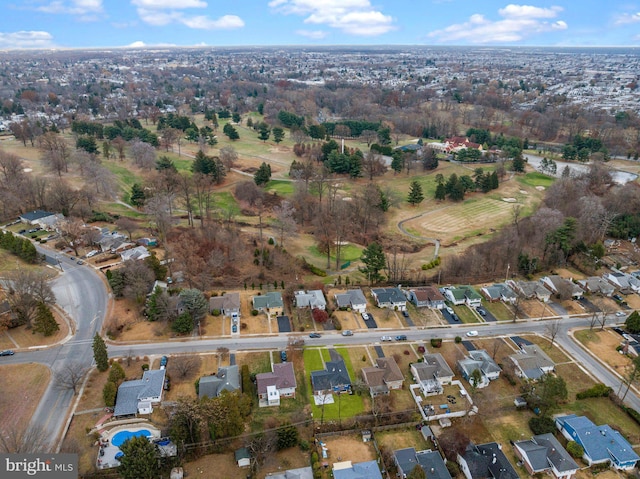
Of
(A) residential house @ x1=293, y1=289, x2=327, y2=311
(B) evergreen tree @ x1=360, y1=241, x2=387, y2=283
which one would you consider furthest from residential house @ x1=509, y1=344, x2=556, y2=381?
(A) residential house @ x1=293, y1=289, x2=327, y2=311

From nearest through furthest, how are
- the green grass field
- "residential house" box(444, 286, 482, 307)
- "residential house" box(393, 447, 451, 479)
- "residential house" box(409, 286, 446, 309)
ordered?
1. "residential house" box(393, 447, 451, 479)
2. "residential house" box(409, 286, 446, 309)
3. "residential house" box(444, 286, 482, 307)
4. the green grass field

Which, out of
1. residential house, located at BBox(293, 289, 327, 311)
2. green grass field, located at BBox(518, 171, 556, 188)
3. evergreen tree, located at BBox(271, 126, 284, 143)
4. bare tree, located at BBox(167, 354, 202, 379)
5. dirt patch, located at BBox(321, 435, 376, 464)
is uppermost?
evergreen tree, located at BBox(271, 126, 284, 143)

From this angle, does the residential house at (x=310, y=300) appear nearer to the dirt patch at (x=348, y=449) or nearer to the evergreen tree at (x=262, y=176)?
the dirt patch at (x=348, y=449)

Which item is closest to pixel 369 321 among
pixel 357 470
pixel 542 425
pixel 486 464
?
pixel 357 470

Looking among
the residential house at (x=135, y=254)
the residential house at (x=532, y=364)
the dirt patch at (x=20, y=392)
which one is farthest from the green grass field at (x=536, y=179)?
the dirt patch at (x=20, y=392)

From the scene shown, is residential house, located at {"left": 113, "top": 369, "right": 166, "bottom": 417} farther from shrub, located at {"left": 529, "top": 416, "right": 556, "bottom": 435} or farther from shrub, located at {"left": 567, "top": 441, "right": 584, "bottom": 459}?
shrub, located at {"left": 567, "top": 441, "right": 584, "bottom": 459}

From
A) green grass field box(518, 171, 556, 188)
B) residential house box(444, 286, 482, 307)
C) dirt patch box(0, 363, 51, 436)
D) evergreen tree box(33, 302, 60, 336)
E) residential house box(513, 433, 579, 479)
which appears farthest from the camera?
green grass field box(518, 171, 556, 188)

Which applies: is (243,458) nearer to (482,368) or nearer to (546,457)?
(546,457)
